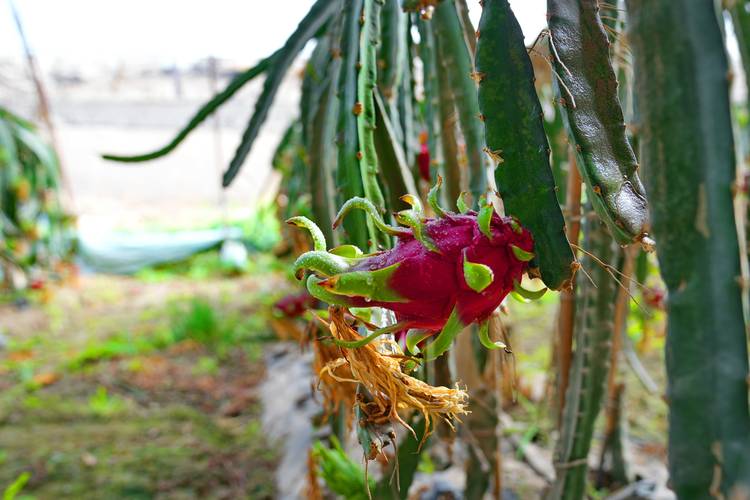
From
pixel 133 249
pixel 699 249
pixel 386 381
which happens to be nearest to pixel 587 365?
pixel 386 381

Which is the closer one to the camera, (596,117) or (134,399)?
(596,117)

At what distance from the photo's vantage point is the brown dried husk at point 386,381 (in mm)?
472

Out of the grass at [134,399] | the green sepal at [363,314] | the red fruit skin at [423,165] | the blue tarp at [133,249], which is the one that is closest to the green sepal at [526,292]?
the green sepal at [363,314]

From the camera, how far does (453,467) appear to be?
1.54 m

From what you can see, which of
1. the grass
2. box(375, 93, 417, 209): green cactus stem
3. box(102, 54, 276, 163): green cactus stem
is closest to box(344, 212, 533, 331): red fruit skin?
box(375, 93, 417, 209): green cactus stem

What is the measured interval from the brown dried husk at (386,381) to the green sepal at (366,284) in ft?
0.20

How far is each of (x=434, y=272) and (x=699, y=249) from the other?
16 cm

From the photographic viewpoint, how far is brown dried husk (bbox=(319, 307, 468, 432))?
472mm

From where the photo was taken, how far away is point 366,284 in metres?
0.41

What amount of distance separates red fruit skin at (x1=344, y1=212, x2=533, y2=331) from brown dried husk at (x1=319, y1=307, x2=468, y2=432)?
4 cm

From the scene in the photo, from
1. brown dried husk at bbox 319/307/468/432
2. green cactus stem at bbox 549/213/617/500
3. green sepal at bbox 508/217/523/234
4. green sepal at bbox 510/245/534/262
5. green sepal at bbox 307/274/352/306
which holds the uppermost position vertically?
green sepal at bbox 508/217/523/234

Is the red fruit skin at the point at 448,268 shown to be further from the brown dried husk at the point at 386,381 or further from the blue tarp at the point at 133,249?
the blue tarp at the point at 133,249

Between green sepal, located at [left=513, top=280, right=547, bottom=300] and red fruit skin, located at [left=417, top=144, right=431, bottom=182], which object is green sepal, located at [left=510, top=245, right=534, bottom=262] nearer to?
green sepal, located at [left=513, top=280, right=547, bottom=300]

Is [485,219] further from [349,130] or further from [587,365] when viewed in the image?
[587,365]
